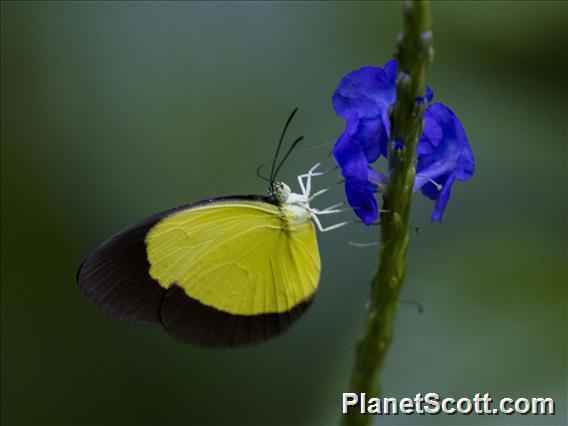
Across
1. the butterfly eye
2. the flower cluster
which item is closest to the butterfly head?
the butterfly eye

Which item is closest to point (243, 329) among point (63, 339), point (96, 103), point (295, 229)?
point (295, 229)

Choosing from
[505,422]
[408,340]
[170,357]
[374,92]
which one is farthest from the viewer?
[170,357]

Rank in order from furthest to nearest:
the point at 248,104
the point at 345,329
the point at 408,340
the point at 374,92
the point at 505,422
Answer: the point at 248,104, the point at 345,329, the point at 408,340, the point at 505,422, the point at 374,92

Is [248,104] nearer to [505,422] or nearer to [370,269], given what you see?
[370,269]

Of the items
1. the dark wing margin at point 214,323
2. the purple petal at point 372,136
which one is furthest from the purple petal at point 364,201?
the dark wing margin at point 214,323

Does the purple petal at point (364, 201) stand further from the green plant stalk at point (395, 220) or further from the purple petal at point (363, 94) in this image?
the purple petal at point (363, 94)

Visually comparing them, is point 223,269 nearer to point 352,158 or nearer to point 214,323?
point 214,323

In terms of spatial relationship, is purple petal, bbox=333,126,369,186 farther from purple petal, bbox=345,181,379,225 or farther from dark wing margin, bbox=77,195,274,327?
dark wing margin, bbox=77,195,274,327
